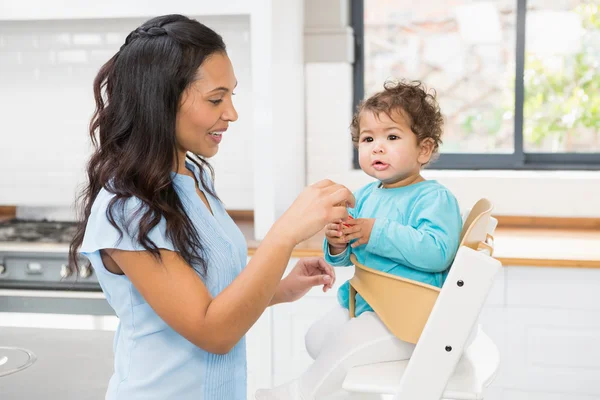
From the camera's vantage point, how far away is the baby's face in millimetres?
1464

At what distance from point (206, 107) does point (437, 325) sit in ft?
1.72

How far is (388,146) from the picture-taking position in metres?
1.47

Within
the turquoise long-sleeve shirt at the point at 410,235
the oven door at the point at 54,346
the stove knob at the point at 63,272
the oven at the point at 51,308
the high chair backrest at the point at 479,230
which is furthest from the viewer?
the stove knob at the point at 63,272

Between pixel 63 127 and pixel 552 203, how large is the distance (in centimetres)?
209

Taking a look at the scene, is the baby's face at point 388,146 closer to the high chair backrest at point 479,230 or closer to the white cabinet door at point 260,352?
the high chair backrest at point 479,230

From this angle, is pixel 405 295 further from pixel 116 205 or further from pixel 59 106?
pixel 59 106

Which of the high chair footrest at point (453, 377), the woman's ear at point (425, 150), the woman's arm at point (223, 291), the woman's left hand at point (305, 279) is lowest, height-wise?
the high chair footrest at point (453, 377)

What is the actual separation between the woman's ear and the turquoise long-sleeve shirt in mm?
49

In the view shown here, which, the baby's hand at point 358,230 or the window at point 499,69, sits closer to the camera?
the baby's hand at point 358,230

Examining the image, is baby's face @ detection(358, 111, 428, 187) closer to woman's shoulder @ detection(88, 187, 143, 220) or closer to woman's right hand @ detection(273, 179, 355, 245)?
woman's right hand @ detection(273, 179, 355, 245)

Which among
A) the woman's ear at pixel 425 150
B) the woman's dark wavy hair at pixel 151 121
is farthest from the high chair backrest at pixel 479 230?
the woman's dark wavy hair at pixel 151 121

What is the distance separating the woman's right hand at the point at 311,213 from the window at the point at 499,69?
218cm

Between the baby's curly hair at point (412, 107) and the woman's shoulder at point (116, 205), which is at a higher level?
the baby's curly hair at point (412, 107)

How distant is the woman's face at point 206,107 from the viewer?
4.21 feet
